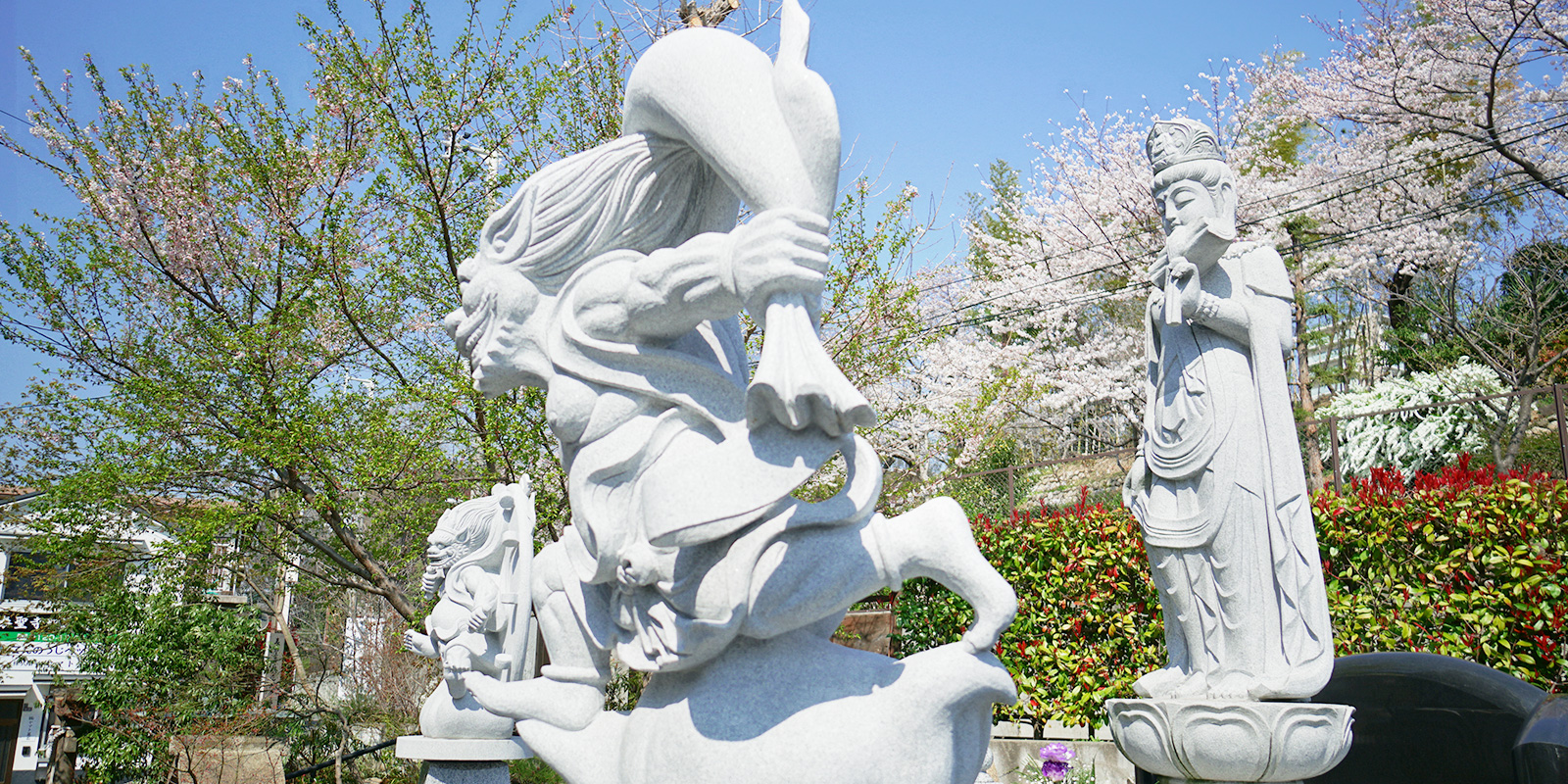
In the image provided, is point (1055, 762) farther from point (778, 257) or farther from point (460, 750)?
point (778, 257)

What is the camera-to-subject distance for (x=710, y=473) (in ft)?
5.12

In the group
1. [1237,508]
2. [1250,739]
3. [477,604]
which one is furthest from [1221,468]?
[477,604]

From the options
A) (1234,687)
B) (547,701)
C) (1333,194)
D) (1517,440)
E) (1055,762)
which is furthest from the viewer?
(1333,194)

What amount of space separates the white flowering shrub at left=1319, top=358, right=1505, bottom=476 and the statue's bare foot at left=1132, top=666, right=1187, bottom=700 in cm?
855

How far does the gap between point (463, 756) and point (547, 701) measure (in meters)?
2.91

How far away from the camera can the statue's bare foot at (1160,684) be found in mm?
3455

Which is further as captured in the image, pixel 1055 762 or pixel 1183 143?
pixel 1055 762

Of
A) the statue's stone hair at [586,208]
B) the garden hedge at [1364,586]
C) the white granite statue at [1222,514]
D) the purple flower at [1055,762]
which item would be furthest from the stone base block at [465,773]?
the garden hedge at [1364,586]

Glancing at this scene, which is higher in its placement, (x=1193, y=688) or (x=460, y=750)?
(x=1193, y=688)

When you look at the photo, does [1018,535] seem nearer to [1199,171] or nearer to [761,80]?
[1199,171]

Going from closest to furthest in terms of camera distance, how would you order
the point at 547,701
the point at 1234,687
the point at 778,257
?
1. the point at 778,257
2. the point at 547,701
3. the point at 1234,687

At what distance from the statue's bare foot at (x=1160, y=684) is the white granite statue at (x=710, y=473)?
213 cm

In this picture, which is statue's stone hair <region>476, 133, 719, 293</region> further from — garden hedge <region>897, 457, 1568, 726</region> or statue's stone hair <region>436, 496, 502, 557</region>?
garden hedge <region>897, 457, 1568, 726</region>

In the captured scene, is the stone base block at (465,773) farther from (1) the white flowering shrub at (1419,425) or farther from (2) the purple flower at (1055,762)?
(1) the white flowering shrub at (1419,425)
